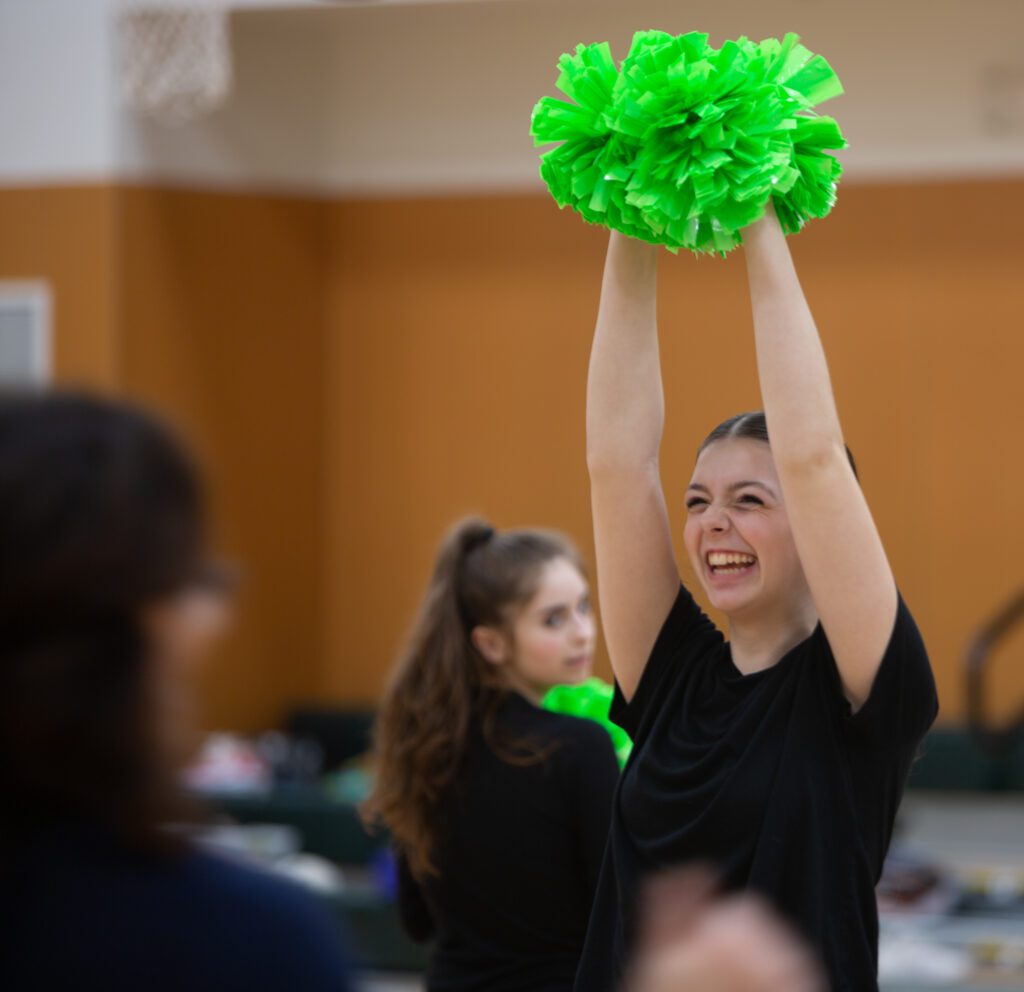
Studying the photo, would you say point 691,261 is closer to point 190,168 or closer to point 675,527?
point 190,168

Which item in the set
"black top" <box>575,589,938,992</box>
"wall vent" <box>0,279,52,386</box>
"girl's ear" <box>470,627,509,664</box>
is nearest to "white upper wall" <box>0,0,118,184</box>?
"wall vent" <box>0,279,52,386</box>

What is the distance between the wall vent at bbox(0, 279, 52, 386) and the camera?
697 centimetres

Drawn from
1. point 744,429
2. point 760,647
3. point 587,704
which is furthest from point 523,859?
point 744,429

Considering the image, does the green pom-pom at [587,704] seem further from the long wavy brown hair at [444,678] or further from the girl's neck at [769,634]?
the girl's neck at [769,634]

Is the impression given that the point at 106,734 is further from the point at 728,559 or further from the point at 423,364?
the point at 423,364

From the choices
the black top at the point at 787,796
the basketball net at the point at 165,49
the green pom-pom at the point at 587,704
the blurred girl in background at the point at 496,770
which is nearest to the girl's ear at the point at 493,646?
the blurred girl in background at the point at 496,770

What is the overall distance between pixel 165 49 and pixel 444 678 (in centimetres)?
513

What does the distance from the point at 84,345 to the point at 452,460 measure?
1993 millimetres

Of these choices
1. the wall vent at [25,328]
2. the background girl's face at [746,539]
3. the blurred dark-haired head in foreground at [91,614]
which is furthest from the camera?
the wall vent at [25,328]

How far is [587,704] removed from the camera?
239 centimetres

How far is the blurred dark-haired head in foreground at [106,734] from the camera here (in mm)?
829

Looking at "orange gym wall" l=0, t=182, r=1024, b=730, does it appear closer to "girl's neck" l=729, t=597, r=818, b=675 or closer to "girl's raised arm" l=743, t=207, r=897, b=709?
"girl's neck" l=729, t=597, r=818, b=675

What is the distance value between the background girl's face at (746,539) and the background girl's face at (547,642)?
2.46ft

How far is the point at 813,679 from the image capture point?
1541mm
